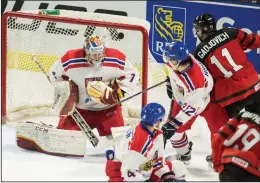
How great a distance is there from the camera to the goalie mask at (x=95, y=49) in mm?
4371

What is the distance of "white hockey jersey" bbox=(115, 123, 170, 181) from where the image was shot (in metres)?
3.69

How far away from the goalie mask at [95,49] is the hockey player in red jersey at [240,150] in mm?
1088

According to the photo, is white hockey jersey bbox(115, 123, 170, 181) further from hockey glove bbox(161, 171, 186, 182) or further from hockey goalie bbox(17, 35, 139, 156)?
hockey goalie bbox(17, 35, 139, 156)

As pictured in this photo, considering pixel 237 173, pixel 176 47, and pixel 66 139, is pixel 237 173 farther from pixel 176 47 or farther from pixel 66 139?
pixel 66 139

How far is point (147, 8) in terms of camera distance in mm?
5992

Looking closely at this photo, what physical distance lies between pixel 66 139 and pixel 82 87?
0.30 metres

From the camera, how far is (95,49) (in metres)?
4.37

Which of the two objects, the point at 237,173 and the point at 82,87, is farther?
the point at 82,87

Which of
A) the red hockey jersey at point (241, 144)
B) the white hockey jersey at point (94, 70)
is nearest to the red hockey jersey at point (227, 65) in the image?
the white hockey jersey at point (94, 70)

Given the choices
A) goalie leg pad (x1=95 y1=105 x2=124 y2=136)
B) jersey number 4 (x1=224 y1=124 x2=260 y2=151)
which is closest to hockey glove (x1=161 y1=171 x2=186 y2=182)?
jersey number 4 (x1=224 y1=124 x2=260 y2=151)

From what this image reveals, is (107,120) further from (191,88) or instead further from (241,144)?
(241,144)

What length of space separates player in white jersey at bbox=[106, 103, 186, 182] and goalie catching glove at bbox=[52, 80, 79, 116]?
72cm

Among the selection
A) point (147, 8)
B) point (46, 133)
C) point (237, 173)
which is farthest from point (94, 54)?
point (147, 8)

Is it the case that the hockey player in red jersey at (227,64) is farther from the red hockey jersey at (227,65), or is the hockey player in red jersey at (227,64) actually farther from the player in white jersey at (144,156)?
the player in white jersey at (144,156)
